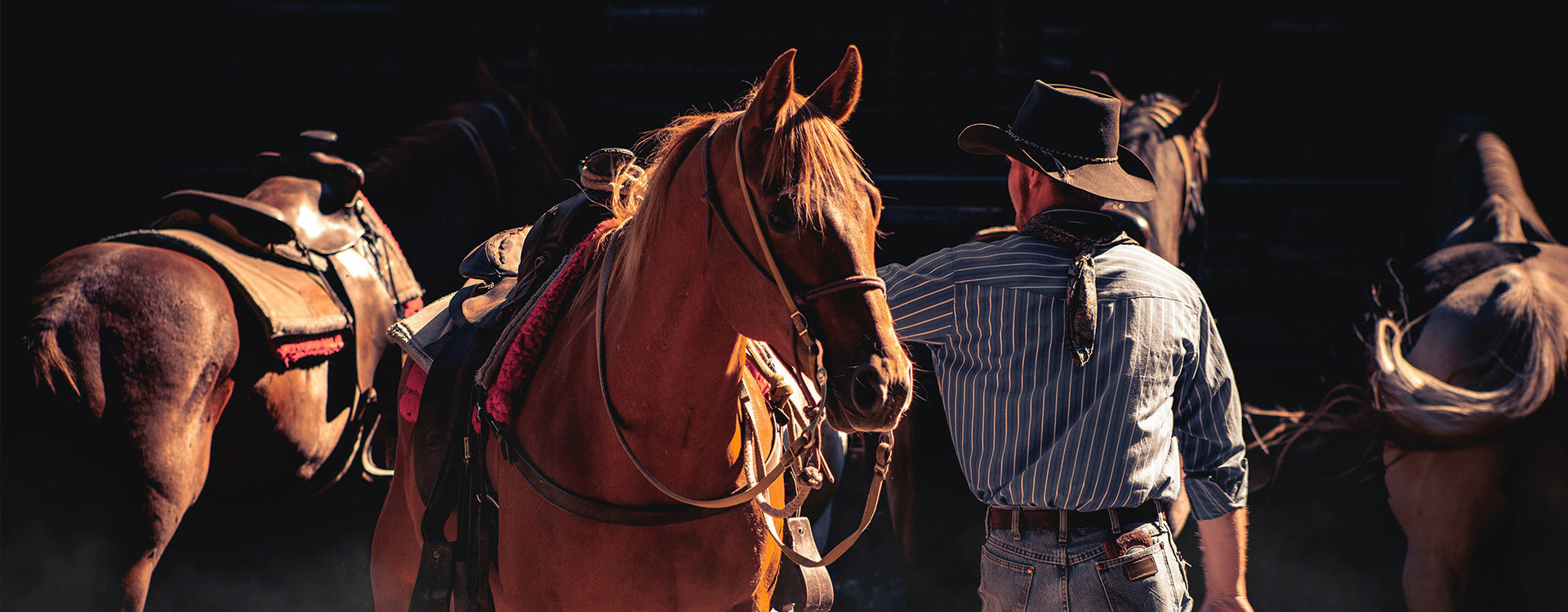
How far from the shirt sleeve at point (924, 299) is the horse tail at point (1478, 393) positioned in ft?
5.70

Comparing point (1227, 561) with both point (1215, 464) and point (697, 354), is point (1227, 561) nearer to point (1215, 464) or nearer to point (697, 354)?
point (1215, 464)

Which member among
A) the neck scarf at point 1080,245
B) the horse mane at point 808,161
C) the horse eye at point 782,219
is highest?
the horse mane at point 808,161

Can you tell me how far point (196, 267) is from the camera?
2953 millimetres

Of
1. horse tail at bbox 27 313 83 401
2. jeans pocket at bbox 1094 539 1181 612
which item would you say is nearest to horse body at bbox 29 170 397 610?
horse tail at bbox 27 313 83 401

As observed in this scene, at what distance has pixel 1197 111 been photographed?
3629mm

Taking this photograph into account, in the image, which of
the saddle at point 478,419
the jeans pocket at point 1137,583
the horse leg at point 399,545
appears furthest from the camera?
the horse leg at point 399,545

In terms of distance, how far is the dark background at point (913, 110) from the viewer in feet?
15.2

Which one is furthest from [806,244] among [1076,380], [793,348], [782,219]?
[1076,380]

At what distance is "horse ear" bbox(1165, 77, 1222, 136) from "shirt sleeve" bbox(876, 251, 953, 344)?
2.29 metres

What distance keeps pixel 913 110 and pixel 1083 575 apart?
377 centimetres

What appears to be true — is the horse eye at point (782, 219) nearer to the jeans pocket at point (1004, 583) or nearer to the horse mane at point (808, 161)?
the horse mane at point (808, 161)

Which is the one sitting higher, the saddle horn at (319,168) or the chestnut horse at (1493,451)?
the saddle horn at (319,168)

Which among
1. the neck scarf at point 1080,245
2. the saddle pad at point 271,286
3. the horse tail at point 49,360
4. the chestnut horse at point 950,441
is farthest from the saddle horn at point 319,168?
the neck scarf at point 1080,245

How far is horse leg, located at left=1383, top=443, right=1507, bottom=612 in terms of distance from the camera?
121 inches
